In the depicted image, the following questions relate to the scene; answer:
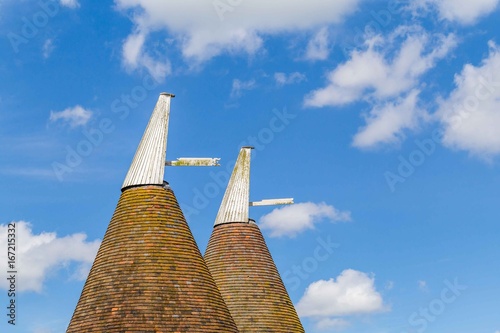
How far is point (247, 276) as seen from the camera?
846 inches

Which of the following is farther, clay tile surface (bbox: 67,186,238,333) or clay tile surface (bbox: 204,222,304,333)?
clay tile surface (bbox: 204,222,304,333)

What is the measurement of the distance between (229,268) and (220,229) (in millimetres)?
1530

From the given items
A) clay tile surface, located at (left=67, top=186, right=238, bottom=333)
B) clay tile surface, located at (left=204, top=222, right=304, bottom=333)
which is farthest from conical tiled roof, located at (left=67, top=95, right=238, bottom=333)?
clay tile surface, located at (left=204, top=222, right=304, bottom=333)

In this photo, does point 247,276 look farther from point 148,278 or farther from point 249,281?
point 148,278

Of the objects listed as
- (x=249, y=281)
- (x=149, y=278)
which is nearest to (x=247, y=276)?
(x=249, y=281)

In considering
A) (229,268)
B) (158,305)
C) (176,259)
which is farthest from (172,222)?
(229,268)

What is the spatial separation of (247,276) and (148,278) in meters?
5.20

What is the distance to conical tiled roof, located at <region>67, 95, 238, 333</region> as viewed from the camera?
16.3 m

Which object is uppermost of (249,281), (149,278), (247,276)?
(247,276)

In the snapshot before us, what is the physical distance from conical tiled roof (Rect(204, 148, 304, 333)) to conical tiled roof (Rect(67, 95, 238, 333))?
130 inches

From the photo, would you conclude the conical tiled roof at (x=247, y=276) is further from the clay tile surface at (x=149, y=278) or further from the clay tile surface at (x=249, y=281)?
the clay tile surface at (x=149, y=278)

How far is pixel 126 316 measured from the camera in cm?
1614

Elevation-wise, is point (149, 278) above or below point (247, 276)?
below

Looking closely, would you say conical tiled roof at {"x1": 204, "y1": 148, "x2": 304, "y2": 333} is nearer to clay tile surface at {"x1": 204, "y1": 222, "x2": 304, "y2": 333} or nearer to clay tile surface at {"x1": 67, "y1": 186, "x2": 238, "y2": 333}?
clay tile surface at {"x1": 204, "y1": 222, "x2": 304, "y2": 333}
